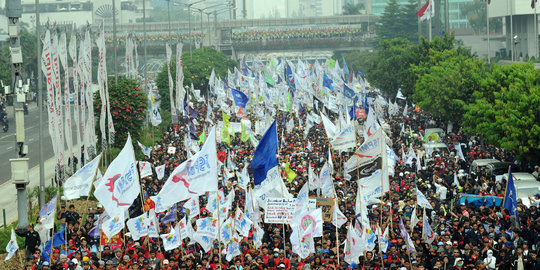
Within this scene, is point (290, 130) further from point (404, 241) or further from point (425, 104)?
point (404, 241)

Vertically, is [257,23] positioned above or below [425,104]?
above

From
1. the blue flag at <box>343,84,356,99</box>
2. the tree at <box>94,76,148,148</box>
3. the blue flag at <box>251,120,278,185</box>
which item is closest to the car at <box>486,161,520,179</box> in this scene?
the blue flag at <box>251,120,278,185</box>

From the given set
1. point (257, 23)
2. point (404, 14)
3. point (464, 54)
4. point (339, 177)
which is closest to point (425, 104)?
point (464, 54)

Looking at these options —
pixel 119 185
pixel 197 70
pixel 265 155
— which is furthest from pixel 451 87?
pixel 197 70

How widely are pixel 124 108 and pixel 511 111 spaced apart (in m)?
14.0

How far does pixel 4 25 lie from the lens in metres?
130

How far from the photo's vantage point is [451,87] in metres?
43.8

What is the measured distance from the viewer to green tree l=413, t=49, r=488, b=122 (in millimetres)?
41531

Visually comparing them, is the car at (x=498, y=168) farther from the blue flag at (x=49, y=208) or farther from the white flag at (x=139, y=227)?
the blue flag at (x=49, y=208)

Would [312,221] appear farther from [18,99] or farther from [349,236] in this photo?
[18,99]

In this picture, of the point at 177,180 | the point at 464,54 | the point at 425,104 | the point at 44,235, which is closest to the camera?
the point at 177,180

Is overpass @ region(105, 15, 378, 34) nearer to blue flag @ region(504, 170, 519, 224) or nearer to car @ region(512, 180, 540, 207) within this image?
car @ region(512, 180, 540, 207)

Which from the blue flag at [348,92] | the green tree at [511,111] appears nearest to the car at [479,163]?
the green tree at [511,111]

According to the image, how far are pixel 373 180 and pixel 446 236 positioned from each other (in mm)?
1849
